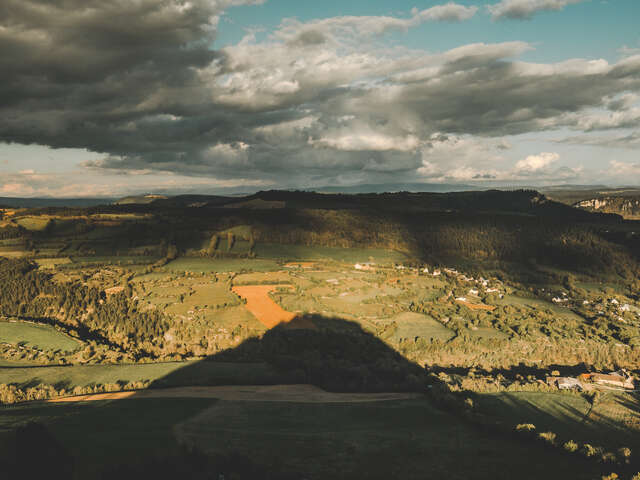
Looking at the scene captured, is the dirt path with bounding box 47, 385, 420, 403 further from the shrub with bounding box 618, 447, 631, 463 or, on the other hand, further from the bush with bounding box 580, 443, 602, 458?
the shrub with bounding box 618, 447, 631, 463

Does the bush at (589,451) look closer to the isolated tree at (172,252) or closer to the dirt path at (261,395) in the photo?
the dirt path at (261,395)

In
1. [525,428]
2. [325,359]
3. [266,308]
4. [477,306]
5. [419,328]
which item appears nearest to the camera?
[525,428]

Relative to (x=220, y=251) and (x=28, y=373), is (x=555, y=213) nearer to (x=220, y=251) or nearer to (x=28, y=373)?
(x=220, y=251)

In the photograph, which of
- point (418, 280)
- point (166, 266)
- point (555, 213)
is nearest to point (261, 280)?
point (166, 266)

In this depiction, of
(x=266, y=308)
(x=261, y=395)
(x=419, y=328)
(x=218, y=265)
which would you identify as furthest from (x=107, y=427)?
(x=218, y=265)

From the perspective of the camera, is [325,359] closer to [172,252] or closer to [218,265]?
[218,265]

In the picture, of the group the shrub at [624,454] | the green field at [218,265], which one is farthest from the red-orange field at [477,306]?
the shrub at [624,454]
